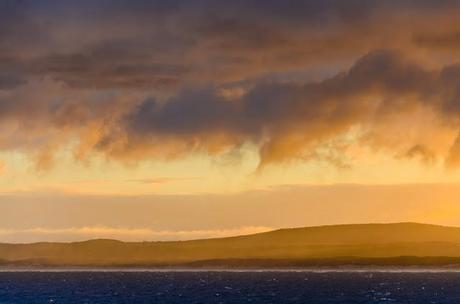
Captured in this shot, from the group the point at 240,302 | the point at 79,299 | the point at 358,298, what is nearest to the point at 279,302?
the point at 240,302

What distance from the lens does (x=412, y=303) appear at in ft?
539

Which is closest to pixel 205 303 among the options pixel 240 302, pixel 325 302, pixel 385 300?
pixel 240 302

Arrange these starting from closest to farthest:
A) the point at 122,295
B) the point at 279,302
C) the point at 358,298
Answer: the point at 279,302 → the point at 358,298 → the point at 122,295

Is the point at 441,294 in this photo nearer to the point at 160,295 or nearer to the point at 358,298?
the point at 358,298

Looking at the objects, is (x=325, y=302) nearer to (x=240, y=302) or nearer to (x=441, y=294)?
(x=240, y=302)

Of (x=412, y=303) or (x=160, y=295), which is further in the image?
(x=160, y=295)

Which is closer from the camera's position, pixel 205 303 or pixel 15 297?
pixel 205 303

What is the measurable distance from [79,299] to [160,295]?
22.8 m

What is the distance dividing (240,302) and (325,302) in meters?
14.8

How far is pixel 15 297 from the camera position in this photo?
182 m

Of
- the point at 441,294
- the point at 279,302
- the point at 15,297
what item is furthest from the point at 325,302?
the point at 15,297

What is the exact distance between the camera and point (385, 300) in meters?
170

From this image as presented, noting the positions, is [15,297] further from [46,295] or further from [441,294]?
[441,294]


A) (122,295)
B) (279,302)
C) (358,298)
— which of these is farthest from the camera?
(122,295)
